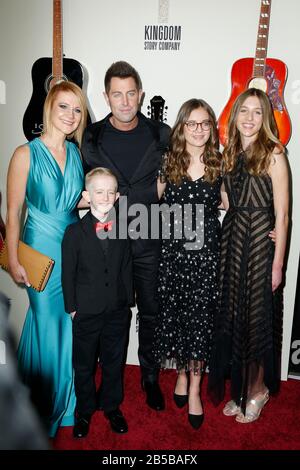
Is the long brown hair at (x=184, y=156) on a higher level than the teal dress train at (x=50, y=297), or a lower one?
higher

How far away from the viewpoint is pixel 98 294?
213 centimetres

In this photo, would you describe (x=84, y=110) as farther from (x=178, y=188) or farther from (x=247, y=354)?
(x=247, y=354)

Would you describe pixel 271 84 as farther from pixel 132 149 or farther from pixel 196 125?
pixel 132 149

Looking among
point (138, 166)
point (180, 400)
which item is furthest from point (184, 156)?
point (180, 400)

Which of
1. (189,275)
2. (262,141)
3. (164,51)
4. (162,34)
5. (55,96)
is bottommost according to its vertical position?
(189,275)

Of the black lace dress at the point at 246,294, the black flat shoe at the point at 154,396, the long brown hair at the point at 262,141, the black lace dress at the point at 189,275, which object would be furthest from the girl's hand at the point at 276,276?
the black flat shoe at the point at 154,396

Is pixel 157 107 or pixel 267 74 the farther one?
pixel 157 107

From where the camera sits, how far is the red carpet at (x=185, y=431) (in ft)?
7.50

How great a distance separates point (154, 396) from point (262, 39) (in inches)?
94.6

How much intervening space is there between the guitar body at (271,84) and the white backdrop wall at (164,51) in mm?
92

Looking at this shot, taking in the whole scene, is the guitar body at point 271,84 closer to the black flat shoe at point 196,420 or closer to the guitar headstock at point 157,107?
the guitar headstock at point 157,107

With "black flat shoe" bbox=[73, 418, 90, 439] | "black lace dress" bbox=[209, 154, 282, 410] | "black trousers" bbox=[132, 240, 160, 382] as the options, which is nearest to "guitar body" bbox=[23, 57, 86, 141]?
"black trousers" bbox=[132, 240, 160, 382]

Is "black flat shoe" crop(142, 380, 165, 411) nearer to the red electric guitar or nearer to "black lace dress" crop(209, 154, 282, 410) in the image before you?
"black lace dress" crop(209, 154, 282, 410)
